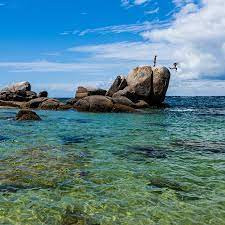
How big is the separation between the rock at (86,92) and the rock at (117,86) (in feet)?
4.06

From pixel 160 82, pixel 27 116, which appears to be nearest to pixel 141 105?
pixel 160 82

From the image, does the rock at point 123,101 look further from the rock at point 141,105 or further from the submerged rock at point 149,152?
the submerged rock at point 149,152

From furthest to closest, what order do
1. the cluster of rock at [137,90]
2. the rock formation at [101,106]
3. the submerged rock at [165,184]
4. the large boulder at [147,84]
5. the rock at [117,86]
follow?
the rock at [117,86] → the large boulder at [147,84] → the cluster of rock at [137,90] → the rock formation at [101,106] → the submerged rock at [165,184]

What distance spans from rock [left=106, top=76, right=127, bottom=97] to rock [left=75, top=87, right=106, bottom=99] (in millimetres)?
1238

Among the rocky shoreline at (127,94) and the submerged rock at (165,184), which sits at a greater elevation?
the rocky shoreline at (127,94)

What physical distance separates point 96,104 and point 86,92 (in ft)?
28.0

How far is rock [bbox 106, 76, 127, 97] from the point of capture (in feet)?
188

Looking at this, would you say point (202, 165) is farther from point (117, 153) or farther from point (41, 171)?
point (41, 171)

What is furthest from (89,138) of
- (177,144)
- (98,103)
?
(98,103)

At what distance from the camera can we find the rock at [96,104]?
156ft

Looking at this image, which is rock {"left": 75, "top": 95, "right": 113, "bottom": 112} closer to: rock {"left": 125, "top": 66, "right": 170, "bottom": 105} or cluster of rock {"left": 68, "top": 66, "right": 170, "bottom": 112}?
cluster of rock {"left": 68, "top": 66, "right": 170, "bottom": 112}

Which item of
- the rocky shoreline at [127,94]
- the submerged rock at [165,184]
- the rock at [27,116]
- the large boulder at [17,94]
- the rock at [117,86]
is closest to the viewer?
the submerged rock at [165,184]

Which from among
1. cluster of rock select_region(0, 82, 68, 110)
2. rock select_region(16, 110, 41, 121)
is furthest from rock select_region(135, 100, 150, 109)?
rock select_region(16, 110, 41, 121)

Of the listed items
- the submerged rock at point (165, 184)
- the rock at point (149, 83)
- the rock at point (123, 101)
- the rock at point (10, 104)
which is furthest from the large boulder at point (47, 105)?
the submerged rock at point (165, 184)
